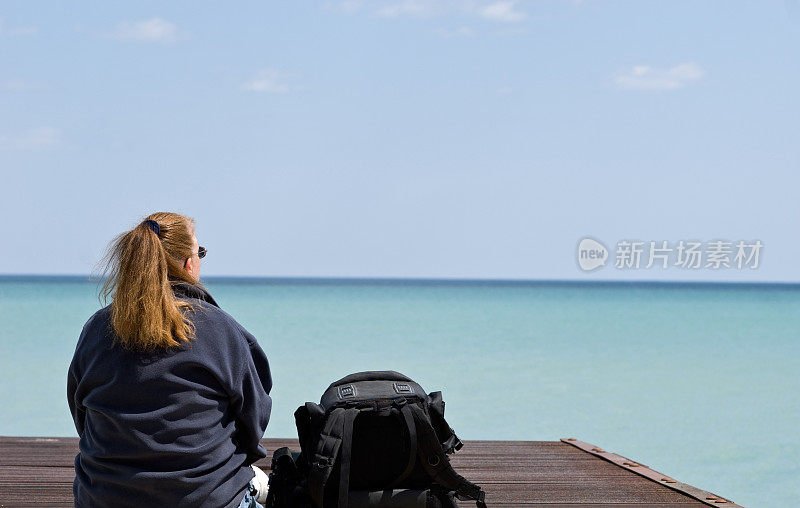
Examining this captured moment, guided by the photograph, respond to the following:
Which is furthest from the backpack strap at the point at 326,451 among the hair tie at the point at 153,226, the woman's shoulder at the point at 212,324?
the hair tie at the point at 153,226


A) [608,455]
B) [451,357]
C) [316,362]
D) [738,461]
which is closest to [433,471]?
[608,455]

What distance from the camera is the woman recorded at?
229cm

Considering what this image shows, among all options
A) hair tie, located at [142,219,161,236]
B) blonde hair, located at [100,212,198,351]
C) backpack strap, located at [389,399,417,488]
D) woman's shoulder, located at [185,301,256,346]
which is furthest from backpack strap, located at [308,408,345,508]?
hair tie, located at [142,219,161,236]

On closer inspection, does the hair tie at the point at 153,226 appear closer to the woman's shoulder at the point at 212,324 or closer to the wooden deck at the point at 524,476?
the woman's shoulder at the point at 212,324

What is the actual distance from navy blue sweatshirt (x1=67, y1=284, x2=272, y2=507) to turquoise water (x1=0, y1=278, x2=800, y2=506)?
9.70 ft

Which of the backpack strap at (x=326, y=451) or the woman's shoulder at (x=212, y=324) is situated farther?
the backpack strap at (x=326, y=451)

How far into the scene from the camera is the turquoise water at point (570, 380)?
1027cm

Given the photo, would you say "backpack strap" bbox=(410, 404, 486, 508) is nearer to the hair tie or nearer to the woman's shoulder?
the woman's shoulder

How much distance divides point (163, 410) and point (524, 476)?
2619mm

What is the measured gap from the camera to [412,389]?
8.63ft

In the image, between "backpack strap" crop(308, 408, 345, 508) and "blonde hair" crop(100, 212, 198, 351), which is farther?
"backpack strap" crop(308, 408, 345, 508)

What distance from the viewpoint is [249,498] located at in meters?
2.60

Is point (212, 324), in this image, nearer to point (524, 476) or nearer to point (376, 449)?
point (376, 449)

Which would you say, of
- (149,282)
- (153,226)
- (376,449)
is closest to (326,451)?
(376,449)
